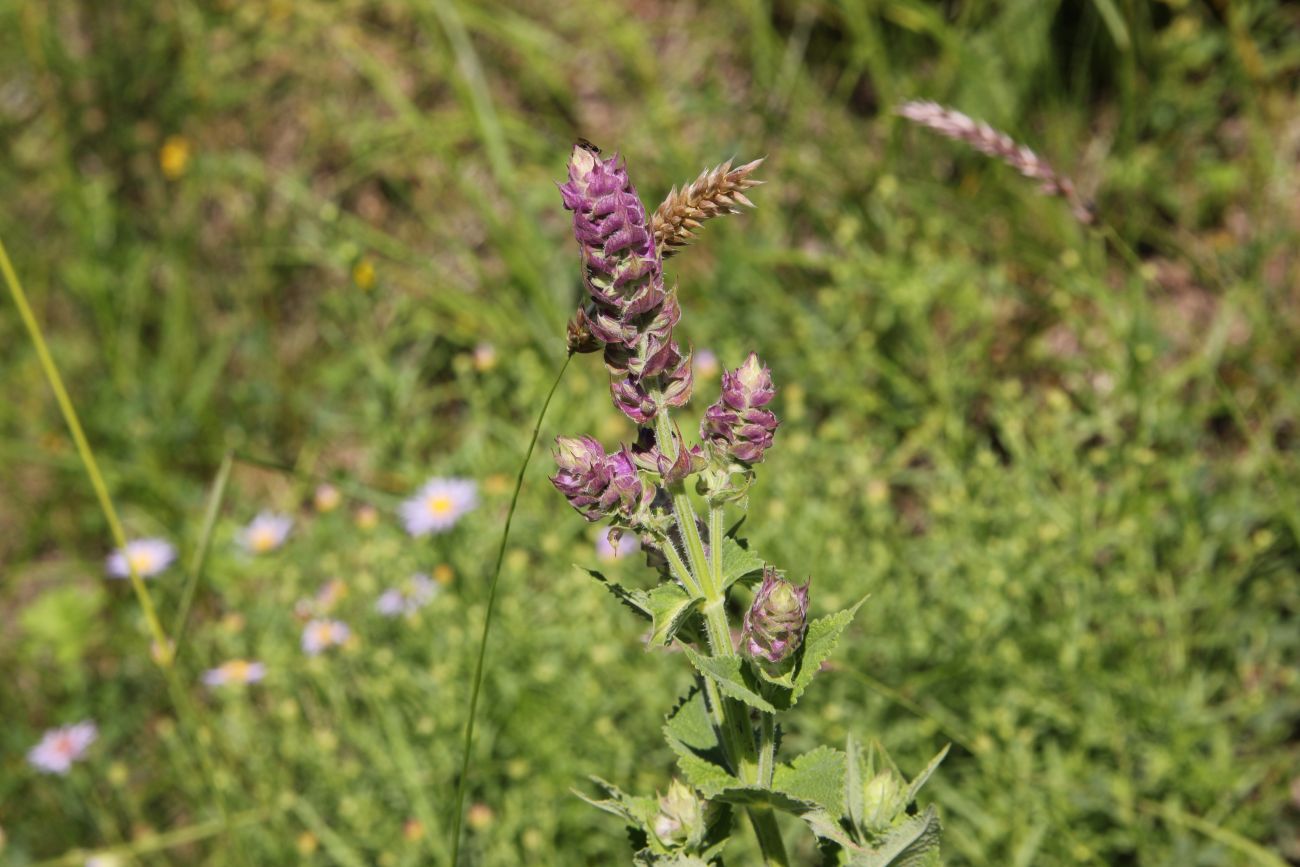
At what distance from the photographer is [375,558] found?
10.3ft

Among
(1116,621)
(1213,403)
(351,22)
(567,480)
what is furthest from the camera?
(351,22)

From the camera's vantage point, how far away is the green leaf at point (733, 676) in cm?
128

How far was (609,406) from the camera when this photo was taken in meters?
3.47

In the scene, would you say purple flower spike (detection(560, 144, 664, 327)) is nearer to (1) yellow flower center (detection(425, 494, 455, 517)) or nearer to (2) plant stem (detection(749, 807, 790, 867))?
(2) plant stem (detection(749, 807, 790, 867))

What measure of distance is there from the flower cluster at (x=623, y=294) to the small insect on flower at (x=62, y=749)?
93.3 inches

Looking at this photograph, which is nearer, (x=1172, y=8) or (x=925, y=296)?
(x=925, y=296)

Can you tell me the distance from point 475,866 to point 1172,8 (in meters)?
3.28

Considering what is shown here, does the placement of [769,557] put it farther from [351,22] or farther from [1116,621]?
[351,22]

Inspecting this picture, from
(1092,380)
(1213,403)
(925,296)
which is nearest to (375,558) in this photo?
(925,296)

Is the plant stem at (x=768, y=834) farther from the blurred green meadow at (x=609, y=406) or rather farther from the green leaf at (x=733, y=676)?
the blurred green meadow at (x=609, y=406)

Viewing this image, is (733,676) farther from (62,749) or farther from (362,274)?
(62,749)

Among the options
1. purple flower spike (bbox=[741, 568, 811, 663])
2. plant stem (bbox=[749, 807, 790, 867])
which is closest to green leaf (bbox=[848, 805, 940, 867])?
plant stem (bbox=[749, 807, 790, 867])

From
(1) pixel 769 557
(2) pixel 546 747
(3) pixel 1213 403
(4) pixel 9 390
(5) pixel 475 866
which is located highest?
(3) pixel 1213 403

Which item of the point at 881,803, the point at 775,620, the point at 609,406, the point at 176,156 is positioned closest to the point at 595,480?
the point at 775,620
